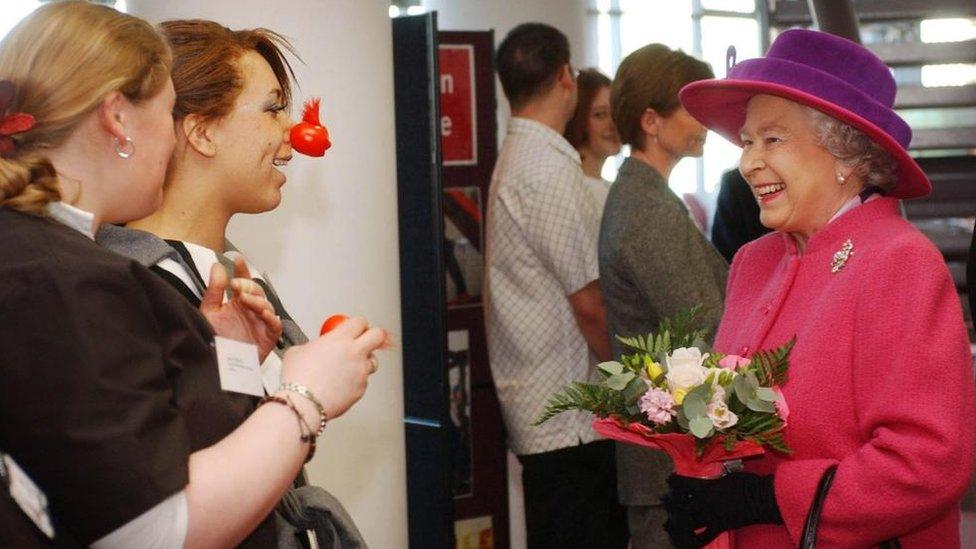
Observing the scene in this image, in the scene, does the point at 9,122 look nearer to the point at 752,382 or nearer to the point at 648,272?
the point at 752,382

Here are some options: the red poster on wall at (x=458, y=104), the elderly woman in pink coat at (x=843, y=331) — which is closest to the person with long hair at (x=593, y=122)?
the red poster on wall at (x=458, y=104)

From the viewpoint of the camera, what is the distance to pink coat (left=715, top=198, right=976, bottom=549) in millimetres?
2123

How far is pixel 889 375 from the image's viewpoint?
2152mm

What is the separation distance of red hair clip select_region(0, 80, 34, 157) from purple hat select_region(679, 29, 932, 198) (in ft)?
4.75

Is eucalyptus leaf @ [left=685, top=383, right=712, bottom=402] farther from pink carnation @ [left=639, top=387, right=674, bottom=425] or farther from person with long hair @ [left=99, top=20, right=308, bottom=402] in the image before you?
person with long hair @ [left=99, top=20, right=308, bottom=402]

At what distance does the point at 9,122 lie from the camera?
1.49m

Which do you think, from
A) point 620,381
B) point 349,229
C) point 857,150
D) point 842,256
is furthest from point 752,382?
point 349,229

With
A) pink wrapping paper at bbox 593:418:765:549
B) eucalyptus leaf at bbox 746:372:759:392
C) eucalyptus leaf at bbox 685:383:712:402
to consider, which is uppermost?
eucalyptus leaf at bbox 746:372:759:392

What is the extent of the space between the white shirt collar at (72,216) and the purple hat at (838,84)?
54.8 inches

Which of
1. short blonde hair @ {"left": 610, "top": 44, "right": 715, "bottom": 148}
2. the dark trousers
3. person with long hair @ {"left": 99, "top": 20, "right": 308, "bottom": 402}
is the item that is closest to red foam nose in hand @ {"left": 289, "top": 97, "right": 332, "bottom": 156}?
person with long hair @ {"left": 99, "top": 20, "right": 308, "bottom": 402}

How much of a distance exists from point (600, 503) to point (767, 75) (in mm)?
1892

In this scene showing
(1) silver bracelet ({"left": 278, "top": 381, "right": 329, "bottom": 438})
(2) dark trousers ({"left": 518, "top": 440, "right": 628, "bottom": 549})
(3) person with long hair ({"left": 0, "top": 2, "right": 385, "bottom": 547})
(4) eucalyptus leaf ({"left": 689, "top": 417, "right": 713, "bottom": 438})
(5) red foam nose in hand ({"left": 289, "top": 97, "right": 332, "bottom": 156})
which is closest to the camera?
(3) person with long hair ({"left": 0, "top": 2, "right": 385, "bottom": 547})

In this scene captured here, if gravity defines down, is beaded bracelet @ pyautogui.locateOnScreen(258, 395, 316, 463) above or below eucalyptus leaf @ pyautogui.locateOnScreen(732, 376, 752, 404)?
above

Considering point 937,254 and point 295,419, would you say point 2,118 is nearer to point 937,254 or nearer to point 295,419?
point 295,419
